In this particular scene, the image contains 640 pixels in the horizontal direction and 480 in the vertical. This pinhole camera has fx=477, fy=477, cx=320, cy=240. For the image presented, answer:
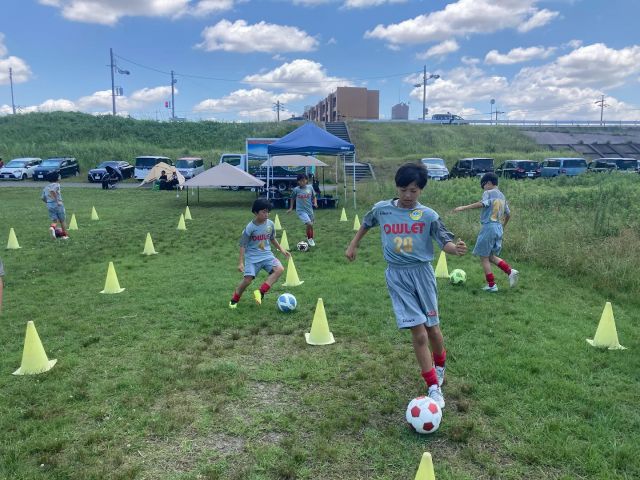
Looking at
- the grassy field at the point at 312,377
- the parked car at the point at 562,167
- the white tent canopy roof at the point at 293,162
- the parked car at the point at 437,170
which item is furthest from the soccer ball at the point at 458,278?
the parked car at the point at 562,167

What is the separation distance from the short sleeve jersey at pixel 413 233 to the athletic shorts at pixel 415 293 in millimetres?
77

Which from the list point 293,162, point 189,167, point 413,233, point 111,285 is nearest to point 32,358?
point 111,285

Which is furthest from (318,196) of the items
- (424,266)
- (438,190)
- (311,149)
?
(424,266)

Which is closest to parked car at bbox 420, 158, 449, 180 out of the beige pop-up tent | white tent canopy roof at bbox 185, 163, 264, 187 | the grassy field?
white tent canopy roof at bbox 185, 163, 264, 187

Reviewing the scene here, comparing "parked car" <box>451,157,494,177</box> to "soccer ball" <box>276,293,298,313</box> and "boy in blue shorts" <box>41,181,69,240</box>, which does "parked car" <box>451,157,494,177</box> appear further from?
"soccer ball" <box>276,293,298,313</box>

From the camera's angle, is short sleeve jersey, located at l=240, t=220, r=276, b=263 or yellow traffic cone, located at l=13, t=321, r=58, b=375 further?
short sleeve jersey, located at l=240, t=220, r=276, b=263

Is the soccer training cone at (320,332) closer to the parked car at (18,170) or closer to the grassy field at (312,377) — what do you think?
the grassy field at (312,377)

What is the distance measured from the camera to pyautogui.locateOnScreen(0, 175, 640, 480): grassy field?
3051 millimetres

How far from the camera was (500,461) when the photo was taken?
9.93ft

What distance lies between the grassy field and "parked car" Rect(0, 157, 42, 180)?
26.1 meters

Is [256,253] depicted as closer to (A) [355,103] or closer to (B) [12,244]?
(B) [12,244]

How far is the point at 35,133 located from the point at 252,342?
4568 cm

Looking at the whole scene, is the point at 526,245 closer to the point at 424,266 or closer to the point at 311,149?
the point at 424,266

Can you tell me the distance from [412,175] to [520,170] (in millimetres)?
25880
